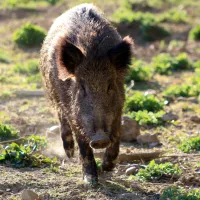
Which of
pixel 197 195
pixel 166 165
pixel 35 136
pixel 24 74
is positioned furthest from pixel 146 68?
pixel 197 195

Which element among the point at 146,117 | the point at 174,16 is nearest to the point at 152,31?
the point at 174,16

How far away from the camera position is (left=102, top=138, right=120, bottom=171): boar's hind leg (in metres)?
7.20

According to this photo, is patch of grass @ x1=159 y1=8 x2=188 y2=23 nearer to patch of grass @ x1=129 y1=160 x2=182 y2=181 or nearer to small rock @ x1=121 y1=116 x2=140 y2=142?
small rock @ x1=121 y1=116 x2=140 y2=142

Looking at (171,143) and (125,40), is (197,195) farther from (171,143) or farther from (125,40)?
(171,143)

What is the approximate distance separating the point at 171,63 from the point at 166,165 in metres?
6.65

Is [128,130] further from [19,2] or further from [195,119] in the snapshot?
[19,2]

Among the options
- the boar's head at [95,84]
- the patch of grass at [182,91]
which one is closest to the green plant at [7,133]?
the boar's head at [95,84]

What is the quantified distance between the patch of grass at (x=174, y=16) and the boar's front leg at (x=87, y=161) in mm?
11833

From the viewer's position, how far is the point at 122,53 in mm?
6867

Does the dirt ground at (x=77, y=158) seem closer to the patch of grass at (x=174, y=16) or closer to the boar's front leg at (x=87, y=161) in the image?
the boar's front leg at (x=87, y=161)

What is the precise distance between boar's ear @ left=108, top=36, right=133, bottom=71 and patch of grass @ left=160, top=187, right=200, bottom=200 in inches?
55.9

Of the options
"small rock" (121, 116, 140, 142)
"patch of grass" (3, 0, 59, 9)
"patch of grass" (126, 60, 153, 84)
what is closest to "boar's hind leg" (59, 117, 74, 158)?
"small rock" (121, 116, 140, 142)

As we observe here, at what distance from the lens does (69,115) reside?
707cm

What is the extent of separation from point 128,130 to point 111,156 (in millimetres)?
1349
